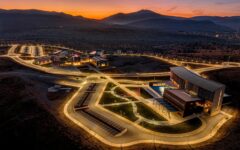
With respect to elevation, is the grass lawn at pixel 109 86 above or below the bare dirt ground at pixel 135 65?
below

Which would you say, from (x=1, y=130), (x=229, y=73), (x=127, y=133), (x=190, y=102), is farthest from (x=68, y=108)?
(x=229, y=73)

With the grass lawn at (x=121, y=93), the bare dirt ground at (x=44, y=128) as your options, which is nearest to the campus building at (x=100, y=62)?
the grass lawn at (x=121, y=93)

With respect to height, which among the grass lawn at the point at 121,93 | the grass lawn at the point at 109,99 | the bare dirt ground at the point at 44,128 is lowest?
the bare dirt ground at the point at 44,128

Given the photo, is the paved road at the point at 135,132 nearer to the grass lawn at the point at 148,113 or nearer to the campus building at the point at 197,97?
the campus building at the point at 197,97

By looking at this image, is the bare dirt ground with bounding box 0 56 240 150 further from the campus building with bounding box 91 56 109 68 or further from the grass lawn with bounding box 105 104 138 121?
the campus building with bounding box 91 56 109 68

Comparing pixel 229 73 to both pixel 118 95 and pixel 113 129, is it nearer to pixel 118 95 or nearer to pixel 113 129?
pixel 118 95

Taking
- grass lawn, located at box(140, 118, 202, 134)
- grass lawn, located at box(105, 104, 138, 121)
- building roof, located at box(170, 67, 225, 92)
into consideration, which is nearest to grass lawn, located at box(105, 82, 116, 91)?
grass lawn, located at box(105, 104, 138, 121)

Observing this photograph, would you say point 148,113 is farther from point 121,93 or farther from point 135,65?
point 135,65
